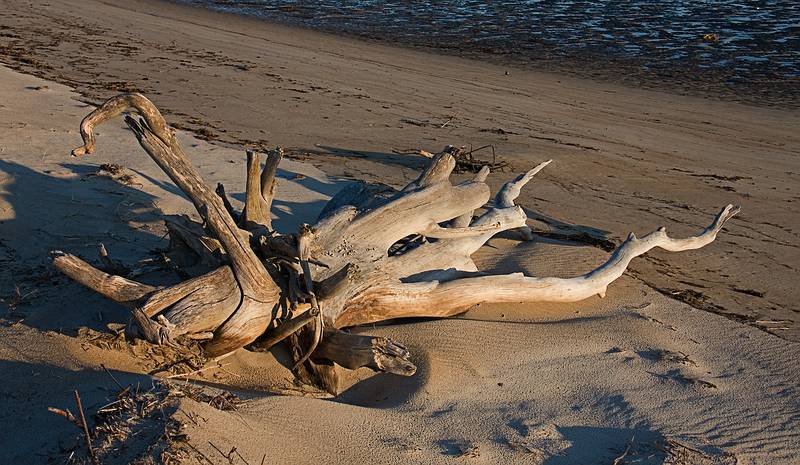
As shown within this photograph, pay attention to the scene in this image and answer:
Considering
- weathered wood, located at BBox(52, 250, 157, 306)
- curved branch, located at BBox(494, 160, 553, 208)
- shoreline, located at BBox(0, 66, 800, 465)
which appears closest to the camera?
shoreline, located at BBox(0, 66, 800, 465)

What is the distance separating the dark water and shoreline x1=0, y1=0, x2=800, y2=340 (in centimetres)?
146

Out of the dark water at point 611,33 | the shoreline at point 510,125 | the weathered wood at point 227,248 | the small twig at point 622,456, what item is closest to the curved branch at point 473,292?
the weathered wood at point 227,248

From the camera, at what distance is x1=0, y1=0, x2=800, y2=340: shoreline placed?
22.5 ft

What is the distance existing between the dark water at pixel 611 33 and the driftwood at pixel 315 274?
10246 mm

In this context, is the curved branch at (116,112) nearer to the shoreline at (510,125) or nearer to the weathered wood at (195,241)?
the weathered wood at (195,241)

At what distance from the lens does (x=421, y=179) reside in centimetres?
498

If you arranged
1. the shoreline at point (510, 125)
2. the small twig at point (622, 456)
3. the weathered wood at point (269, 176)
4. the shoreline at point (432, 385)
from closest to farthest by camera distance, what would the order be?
the shoreline at point (432, 385) < the small twig at point (622, 456) < the weathered wood at point (269, 176) < the shoreline at point (510, 125)

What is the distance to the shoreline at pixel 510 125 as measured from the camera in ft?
22.5

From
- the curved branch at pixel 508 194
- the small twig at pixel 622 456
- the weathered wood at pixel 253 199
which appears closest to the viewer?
the small twig at pixel 622 456

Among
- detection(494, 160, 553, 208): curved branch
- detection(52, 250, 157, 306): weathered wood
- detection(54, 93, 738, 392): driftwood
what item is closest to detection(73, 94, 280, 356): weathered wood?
detection(54, 93, 738, 392): driftwood

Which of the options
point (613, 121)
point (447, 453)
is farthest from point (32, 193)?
point (613, 121)

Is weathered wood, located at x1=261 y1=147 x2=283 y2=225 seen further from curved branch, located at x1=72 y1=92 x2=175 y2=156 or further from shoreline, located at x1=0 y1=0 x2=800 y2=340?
shoreline, located at x1=0 y1=0 x2=800 y2=340

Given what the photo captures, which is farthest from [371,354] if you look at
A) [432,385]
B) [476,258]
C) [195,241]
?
[476,258]

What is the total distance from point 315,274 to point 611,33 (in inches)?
628
